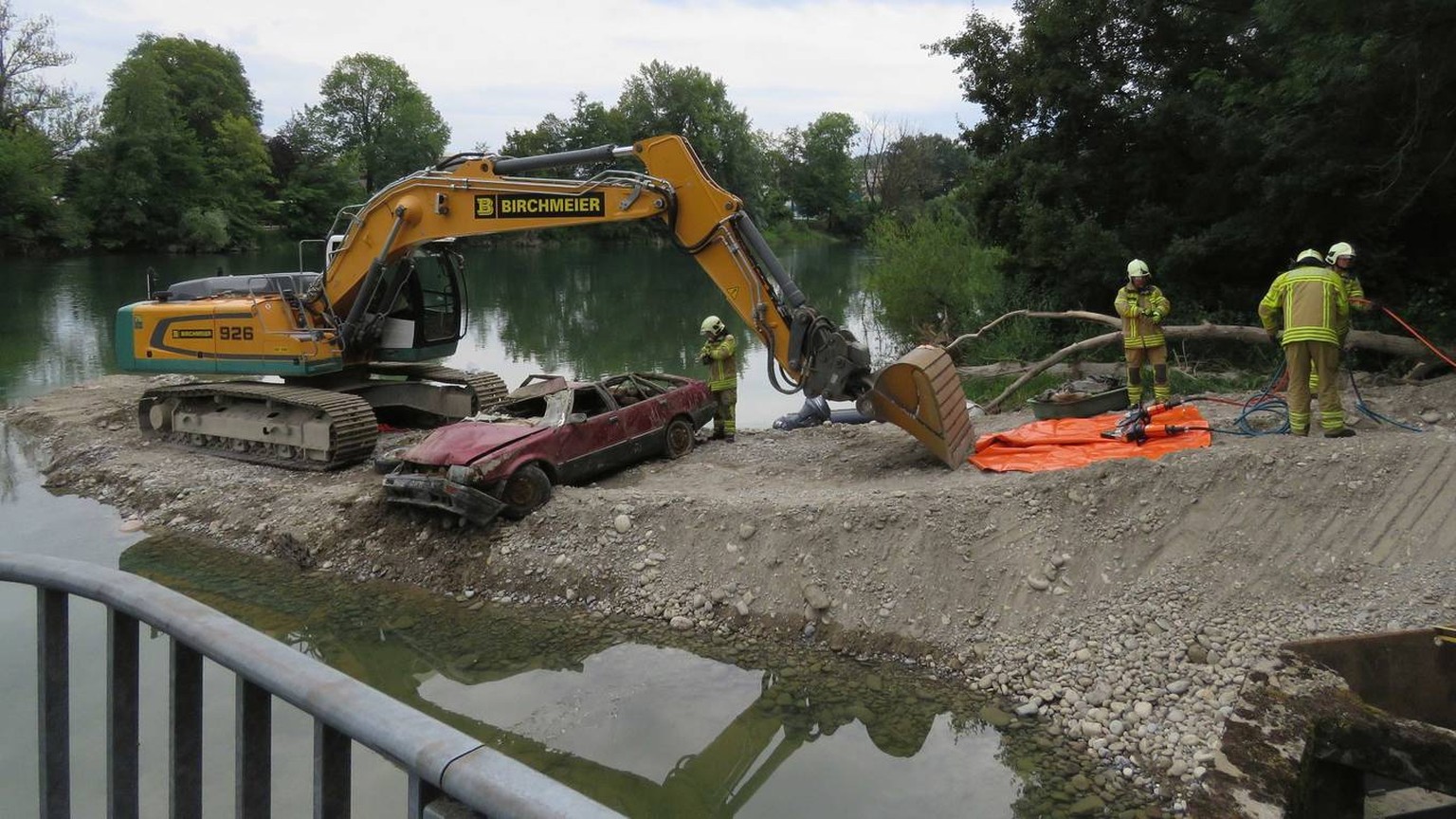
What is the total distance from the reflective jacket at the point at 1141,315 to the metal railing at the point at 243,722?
11.1m

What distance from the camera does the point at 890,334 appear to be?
77.2 feet

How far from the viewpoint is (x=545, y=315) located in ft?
103

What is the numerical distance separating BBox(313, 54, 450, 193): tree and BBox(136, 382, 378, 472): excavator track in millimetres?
67788

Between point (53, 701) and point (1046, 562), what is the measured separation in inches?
282

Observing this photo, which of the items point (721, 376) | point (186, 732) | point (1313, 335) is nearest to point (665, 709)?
point (186, 732)

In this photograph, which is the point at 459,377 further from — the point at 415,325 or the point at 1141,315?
the point at 1141,315

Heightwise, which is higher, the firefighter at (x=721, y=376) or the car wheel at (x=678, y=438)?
the firefighter at (x=721, y=376)

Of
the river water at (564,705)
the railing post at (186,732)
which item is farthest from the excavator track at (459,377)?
the railing post at (186,732)

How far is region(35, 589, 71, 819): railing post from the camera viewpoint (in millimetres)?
2213

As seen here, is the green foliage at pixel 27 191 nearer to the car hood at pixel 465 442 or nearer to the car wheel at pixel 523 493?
the car hood at pixel 465 442

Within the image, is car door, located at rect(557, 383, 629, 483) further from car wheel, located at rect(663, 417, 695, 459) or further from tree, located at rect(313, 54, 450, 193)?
tree, located at rect(313, 54, 450, 193)

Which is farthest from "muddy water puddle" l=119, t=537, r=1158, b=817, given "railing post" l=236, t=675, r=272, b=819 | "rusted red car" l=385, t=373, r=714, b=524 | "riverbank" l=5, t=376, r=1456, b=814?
"railing post" l=236, t=675, r=272, b=819

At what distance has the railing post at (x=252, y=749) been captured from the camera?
1860 millimetres

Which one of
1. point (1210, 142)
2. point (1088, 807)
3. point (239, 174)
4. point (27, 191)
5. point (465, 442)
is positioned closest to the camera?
point (1088, 807)
